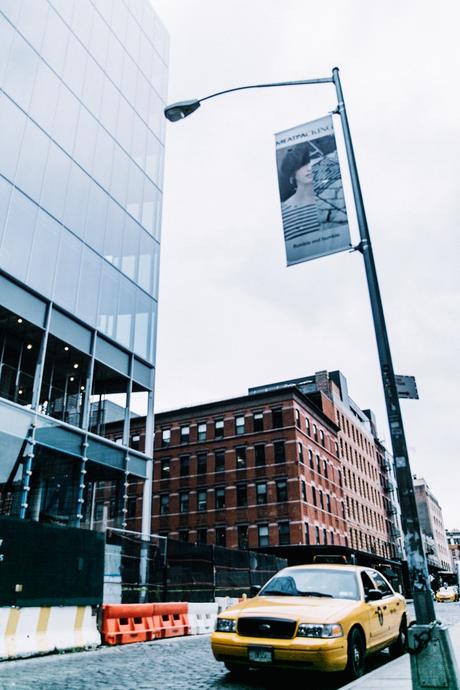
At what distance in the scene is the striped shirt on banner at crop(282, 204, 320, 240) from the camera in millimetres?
7465

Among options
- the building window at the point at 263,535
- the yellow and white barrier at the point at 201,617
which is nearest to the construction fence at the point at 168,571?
the yellow and white barrier at the point at 201,617

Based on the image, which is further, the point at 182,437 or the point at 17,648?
the point at 182,437

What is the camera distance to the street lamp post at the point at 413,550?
441 centimetres

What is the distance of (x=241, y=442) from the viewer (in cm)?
4678

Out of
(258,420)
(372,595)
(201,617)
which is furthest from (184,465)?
(372,595)

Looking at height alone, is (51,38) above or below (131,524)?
above

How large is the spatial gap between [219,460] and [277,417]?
6423mm

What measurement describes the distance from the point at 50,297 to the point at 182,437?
34.3 m

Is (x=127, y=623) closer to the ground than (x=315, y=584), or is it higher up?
closer to the ground

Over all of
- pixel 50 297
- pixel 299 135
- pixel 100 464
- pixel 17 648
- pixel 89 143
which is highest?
pixel 89 143

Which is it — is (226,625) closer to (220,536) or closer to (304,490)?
(304,490)

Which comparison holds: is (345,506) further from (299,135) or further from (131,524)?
(299,135)

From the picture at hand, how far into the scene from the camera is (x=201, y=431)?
48.9 metres

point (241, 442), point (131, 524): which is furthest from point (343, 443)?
point (131, 524)
